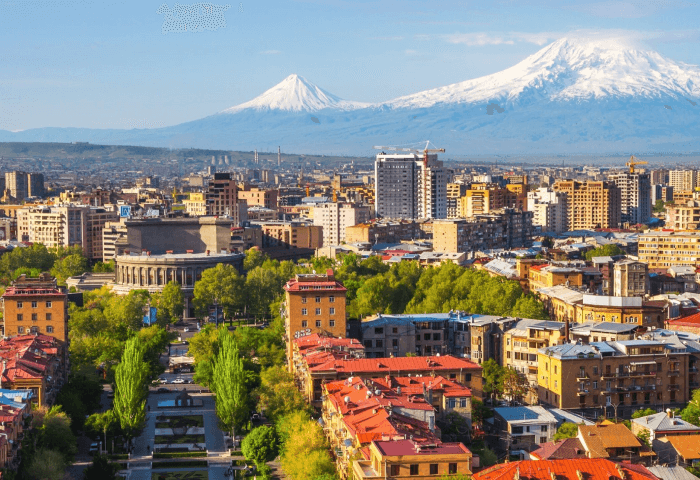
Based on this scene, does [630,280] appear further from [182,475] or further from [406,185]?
[406,185]

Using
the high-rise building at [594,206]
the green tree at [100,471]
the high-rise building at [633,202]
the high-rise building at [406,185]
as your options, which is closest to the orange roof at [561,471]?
the green tree at [100,471]

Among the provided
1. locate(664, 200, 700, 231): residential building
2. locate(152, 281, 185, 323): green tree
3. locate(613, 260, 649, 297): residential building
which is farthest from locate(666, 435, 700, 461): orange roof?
locate(664, 200, 700, 231): residential building

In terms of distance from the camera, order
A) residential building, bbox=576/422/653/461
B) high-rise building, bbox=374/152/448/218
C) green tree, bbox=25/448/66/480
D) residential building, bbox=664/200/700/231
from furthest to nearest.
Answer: high-rise building, bbox=374/152/448/218 → residential building, bbox=664/200/700/231 → residential building, bbox=576/422/653/461 → green tree, bbox=25/448/66/480

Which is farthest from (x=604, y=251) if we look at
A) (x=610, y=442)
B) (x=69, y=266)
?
(x=610, y=442)

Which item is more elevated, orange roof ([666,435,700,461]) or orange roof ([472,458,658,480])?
orange roof ([472,458,658,480])

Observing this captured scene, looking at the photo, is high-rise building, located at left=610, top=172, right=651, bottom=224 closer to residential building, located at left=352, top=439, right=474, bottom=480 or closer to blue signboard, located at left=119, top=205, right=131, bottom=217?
A: blue signboard, located at left=119, top=205, right=131, bottom=217

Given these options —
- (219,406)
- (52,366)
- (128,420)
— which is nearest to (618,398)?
(219,406)

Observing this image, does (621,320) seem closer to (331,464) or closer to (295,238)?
(331,464)
